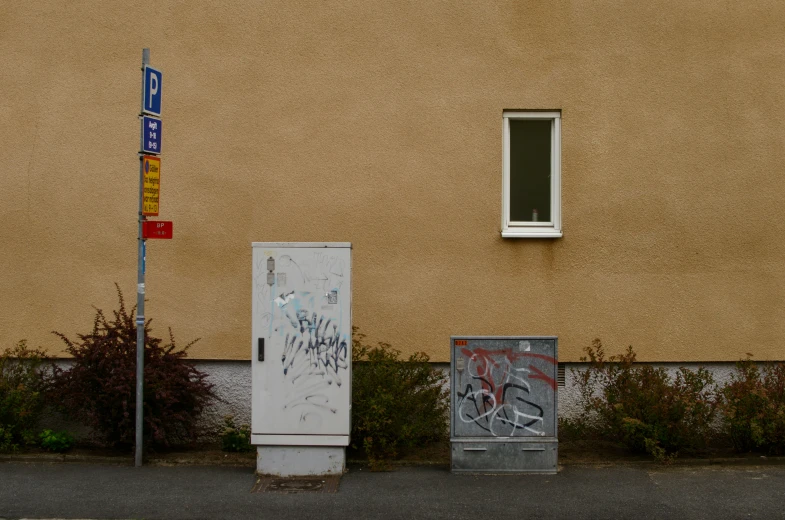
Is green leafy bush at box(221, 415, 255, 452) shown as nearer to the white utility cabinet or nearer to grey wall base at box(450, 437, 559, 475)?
the white utility cabinet

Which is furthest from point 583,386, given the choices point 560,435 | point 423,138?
point 423,138

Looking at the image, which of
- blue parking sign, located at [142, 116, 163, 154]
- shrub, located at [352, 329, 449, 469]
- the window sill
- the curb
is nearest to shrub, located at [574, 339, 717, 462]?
the curb

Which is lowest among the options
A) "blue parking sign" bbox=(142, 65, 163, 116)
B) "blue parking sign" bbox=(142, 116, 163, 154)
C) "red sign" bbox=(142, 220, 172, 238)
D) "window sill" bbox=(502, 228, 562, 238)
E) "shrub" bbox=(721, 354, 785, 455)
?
"shrub" bbox=(721, 354, 785, 455)

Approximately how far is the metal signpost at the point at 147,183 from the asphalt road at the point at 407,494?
2.82 feet

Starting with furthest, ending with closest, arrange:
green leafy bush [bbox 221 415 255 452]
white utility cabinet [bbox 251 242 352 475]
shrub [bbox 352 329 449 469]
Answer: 1. green leafy bush [bbox 221 415 255 452]
2. shrub [bbox 352 329 449 469]
3. white utility cabinet [bbox 251 242 352 475]

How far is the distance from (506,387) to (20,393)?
175 inches

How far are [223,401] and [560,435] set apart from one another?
Answer: 131 inches

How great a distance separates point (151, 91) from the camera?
24.3 ft

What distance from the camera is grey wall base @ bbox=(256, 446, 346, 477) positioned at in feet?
24.1

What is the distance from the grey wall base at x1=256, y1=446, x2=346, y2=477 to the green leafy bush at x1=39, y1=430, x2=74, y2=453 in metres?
2.09

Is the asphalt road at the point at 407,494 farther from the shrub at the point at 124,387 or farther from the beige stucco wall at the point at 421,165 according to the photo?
the beige stucco wall at the point at 421,165

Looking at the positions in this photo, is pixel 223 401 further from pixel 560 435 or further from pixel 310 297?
pixel 560 435

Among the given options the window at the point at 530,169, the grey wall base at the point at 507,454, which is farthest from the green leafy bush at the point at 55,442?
the window at the point at 530,169

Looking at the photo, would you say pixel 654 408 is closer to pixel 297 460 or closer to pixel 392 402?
pixel 392 402
